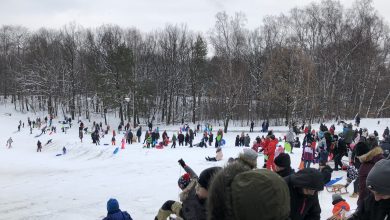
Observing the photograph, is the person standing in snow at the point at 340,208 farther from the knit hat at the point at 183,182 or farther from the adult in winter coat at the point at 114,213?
the adult in winter coat at the point at 114,213

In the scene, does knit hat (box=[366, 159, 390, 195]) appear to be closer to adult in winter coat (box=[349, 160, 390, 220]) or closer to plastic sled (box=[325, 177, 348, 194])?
adult in winter coat (box=[349, 160, 390, 220])

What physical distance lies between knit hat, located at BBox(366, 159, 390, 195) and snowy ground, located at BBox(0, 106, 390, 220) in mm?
7168

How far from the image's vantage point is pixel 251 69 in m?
53.8

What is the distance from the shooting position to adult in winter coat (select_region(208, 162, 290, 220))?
62.4 inches

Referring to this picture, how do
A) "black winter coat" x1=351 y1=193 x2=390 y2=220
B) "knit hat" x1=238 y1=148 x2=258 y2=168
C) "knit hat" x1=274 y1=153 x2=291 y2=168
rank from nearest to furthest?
"knit hat" x1=238 y1=148 x2=258 y2=168, "black winter coat" x1=351 y1=193 x2=390 y2=220, "knit hat" x1=274 y1=153 x2=291 y2=168

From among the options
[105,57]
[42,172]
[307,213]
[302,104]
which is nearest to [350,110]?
[302,104]

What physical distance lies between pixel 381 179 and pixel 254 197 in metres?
1.64

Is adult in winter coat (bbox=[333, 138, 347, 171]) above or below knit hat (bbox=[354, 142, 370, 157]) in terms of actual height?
below

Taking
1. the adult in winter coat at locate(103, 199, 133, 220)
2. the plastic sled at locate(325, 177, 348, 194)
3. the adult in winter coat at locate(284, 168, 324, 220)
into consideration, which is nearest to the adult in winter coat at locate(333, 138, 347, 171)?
the plastic sled at locate(325, 177, 348, 194)

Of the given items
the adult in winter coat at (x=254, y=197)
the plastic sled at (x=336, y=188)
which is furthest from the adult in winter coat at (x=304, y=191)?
the plastic sled at (x=336, y=188)

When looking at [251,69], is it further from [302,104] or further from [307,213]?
[307,213]

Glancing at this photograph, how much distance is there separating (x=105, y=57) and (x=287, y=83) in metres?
25.6

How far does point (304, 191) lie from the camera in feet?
12.0

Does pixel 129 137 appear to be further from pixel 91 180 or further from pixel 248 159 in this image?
pixel 248 159
